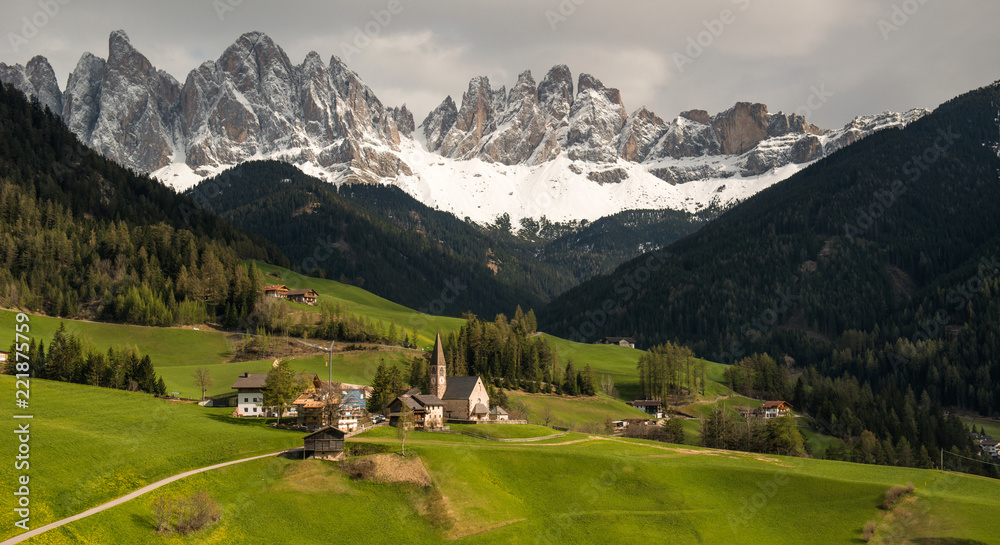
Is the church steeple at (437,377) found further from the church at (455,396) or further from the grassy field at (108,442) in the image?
the grassy field at (108,442)

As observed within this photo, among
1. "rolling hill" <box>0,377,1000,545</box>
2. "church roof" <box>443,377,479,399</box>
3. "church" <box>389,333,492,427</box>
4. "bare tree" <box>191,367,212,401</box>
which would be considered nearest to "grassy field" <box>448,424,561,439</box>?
"church" <box>389,333,492,427</box>

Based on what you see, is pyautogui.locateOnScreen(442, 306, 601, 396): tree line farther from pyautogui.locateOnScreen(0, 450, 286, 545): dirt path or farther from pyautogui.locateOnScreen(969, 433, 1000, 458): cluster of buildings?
pyautogui.locateOnScreen(969, 433, 1000, 458): cluster of buildings

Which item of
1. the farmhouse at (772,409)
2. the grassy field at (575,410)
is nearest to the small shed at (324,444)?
the grassy field at (575,410)

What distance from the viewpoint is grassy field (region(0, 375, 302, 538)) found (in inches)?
2265

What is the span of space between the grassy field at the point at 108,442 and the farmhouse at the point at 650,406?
298ft

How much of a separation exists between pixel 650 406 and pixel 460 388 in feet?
203

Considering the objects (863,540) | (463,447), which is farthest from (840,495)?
(463,447)

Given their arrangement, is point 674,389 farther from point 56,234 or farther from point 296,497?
point 56,234

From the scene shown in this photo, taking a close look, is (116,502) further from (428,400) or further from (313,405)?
(428,400)

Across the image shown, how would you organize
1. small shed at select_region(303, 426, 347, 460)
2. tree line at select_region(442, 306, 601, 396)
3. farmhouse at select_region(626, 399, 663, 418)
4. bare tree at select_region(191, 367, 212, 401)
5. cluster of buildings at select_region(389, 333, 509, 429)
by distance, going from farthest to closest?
farmhouse at select_region(626, 399, 663, 418), tree line at select_region(442, 306, 601, 396), bare tree at select_region(191, 367, 212, 401), cluster of buildings at select_region(389, 333, 509, 429), small shed at select_region(303, 426, 347, 460)

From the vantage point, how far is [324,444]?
244 ft

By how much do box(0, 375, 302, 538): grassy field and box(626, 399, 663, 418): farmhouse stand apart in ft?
298

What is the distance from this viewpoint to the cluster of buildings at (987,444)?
14462cm

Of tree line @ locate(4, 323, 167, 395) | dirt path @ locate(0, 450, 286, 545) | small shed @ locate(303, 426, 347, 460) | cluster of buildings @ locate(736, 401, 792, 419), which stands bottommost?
cluster of buildings @ locate(736, 401, 792, 419)
